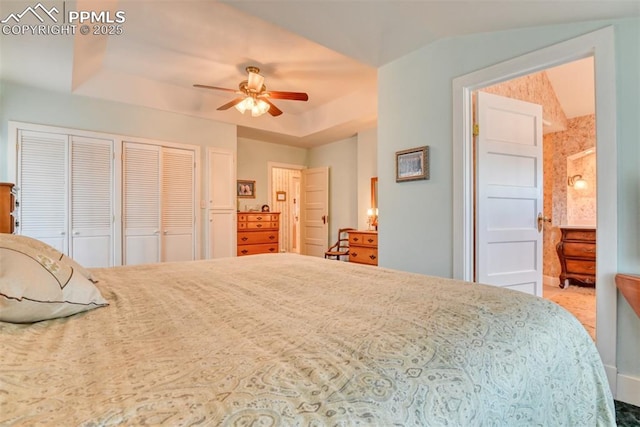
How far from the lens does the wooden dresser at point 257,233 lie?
506cm

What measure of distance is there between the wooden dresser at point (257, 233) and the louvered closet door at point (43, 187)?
2252 mm

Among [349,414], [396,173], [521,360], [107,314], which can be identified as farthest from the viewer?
[396,173]

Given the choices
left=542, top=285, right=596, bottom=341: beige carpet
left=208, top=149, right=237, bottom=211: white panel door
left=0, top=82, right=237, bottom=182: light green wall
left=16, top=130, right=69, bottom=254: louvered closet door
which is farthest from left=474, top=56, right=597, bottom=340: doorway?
left=16, top=130, right=69, bottom=254: louvered closet door

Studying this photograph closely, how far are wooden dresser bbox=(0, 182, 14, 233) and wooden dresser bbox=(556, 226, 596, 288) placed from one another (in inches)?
234

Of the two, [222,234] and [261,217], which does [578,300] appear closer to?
[261,217]

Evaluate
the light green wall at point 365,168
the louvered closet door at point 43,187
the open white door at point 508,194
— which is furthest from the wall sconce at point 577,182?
the louvered closet door at point 43,187

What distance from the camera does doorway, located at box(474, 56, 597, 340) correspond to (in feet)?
13.0

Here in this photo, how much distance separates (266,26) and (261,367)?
3.02 m

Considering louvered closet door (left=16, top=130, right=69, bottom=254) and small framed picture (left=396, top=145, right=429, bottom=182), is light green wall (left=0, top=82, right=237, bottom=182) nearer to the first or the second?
louvered closet door (left=16, top=130, right=69, bottom=254)

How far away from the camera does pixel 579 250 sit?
418 cm

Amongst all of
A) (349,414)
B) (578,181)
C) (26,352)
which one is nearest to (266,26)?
(26,352)

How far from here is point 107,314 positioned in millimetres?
997

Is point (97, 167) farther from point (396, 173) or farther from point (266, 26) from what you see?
point (396, 173)

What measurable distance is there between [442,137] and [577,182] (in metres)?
3.46
